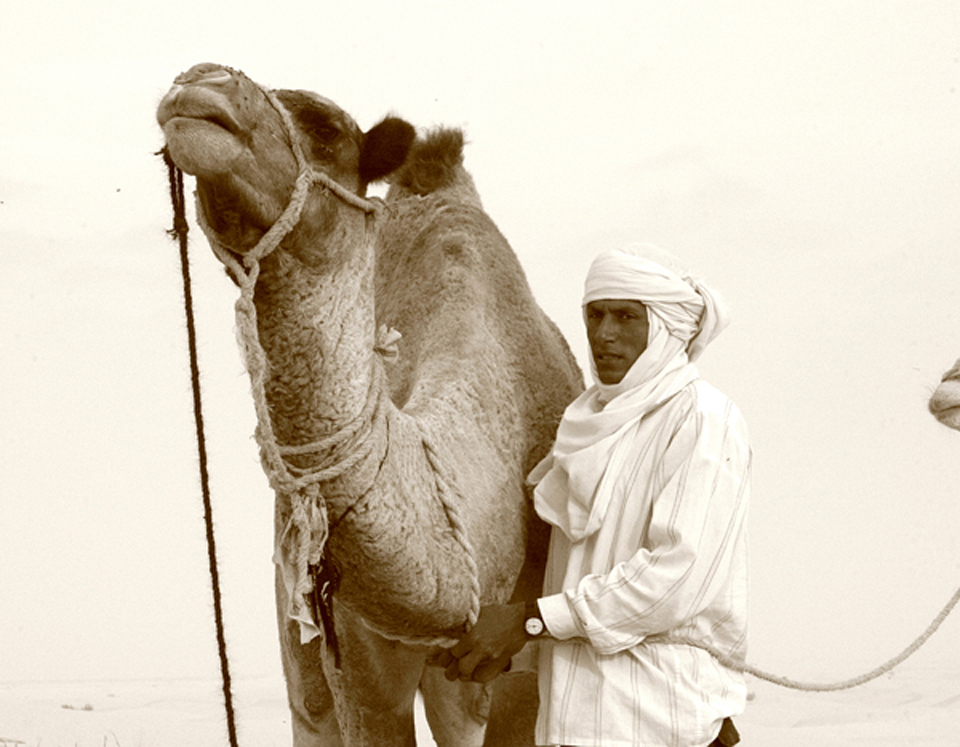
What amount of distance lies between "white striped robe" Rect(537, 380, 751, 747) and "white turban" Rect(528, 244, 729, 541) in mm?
37

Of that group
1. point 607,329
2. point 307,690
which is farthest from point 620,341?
point 307,690

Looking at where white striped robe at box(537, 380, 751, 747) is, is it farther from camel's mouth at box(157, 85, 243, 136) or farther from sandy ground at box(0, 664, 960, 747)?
sandy ground at box(0, 664, 960, 747)

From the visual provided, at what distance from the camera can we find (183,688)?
29.6ft

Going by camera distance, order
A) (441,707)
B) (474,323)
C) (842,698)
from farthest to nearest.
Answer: (842,698), (441,707), (474,323)

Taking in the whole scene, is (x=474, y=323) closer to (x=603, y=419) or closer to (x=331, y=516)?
(x=603, y=419)

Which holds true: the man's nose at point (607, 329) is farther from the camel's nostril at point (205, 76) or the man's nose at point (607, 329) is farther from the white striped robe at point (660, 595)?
the camel's nostril at point (205, 76)

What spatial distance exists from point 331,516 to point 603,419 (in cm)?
63

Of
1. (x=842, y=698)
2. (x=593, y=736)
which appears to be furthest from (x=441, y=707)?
(x=842, y=698)

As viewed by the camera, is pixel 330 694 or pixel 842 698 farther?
pixel 842 698

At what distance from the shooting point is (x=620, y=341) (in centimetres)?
295

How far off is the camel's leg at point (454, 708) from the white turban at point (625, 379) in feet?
5.25

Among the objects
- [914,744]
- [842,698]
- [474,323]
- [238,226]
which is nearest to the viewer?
[238,226]

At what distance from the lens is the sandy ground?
7.11 meters

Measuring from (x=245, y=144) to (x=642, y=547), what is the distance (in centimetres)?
108
